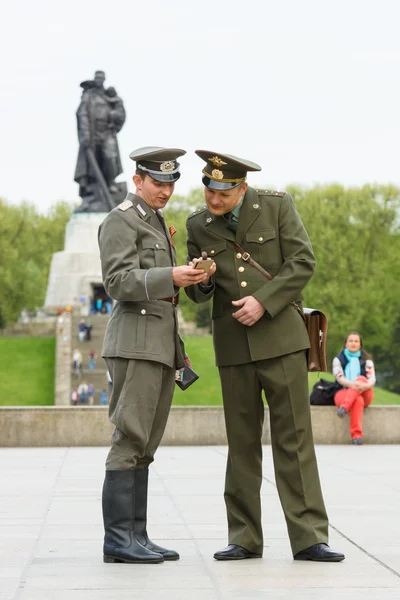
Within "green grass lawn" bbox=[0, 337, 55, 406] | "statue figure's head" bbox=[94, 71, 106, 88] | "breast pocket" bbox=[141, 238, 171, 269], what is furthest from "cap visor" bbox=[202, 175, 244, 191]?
"statue figure's head" bbox=[94, 71, 106, 88]

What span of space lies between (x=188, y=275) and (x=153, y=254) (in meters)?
0.42

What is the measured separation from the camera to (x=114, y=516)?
6.59m

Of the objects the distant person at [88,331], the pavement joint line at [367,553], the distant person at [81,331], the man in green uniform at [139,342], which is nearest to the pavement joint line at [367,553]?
the pavement joint line at [367,553]

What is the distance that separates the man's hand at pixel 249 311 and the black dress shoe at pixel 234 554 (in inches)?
46.8

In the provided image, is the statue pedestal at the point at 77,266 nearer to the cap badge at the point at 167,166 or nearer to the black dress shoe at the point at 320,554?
the cap badge at the point at 167,166

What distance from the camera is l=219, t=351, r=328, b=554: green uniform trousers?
668cm

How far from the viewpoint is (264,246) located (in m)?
6.89

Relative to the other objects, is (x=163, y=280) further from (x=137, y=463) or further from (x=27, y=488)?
(x=27, y=488)

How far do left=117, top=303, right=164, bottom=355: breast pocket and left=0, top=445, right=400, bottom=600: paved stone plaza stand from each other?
112 cm

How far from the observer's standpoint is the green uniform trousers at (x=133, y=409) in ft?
21.6

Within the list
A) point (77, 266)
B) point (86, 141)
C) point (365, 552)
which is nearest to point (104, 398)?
point (77, 266)

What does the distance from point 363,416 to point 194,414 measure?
2150 millimetres

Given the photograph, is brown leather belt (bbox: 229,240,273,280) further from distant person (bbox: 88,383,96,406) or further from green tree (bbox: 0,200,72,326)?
green tree (bbox: 0,200,72,326)

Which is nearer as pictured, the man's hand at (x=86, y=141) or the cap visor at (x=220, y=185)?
the cap visor at (x=220, y=185)
